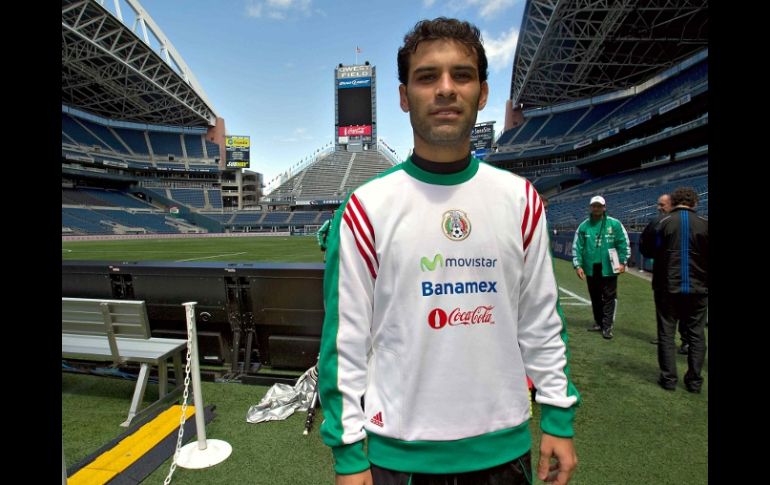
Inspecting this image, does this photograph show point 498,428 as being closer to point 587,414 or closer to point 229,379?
point 587,414

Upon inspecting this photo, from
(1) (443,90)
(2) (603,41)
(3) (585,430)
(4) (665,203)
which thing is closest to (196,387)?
(1) (443,90)

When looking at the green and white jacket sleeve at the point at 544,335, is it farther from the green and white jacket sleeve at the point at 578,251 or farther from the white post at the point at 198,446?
the green and white jacket sleeve at the point at 578,251

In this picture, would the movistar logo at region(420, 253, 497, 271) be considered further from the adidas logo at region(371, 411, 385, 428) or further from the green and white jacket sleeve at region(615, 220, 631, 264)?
the green and white jacket sleeve at region(615, 220, 631, 264)

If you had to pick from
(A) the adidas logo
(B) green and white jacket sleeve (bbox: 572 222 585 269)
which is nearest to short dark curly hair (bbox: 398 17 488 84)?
(A) the adidas logo

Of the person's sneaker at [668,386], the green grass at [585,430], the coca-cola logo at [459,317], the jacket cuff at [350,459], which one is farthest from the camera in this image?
the person's sneaker at [668,386]

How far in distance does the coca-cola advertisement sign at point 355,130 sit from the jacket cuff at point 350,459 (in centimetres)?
5753

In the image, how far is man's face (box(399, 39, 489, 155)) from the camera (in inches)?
49.2

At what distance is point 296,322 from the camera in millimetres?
4031

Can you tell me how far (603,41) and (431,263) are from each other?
4097 cm

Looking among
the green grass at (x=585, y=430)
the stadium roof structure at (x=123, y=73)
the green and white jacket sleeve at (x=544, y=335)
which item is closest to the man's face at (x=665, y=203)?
the green grass at (x=585, y=430)

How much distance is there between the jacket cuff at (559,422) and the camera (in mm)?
1254

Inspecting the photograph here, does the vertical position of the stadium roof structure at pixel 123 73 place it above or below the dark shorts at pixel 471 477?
above
